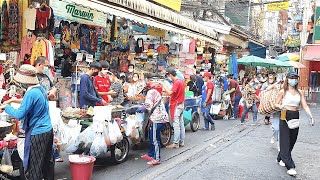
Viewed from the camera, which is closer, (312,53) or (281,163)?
(281,163)

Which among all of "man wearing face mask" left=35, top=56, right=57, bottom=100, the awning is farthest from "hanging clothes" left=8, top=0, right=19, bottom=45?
"man wearing face mask" left=35, top=56, right=57, bottom=100

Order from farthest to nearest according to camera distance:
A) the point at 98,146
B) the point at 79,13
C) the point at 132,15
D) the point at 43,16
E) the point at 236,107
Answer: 1. the point at 236,107
2. the point at 79,13
3. the point at 132,15
4. the point at 43,16
5. the point at 98,146

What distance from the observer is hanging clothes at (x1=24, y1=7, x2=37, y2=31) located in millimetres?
8594

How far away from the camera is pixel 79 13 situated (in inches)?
404

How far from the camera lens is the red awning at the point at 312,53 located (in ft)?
76.8

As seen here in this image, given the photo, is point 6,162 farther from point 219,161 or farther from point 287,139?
point 287,139

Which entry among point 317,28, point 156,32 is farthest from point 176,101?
point 317,28

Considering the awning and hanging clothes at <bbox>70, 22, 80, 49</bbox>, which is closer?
the awning

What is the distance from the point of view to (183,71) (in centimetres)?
1611

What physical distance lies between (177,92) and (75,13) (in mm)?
3842

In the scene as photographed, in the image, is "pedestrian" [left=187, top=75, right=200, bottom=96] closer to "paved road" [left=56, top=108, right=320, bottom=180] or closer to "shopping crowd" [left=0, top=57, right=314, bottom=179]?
"shopping crowd" [left=0, top=57, right=314, bottom=179]

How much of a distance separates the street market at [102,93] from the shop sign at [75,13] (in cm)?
3

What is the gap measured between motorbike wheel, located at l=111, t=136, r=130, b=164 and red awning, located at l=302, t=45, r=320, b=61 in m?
19.3

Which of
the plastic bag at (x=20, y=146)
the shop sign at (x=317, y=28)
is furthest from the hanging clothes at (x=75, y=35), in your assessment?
the shop sign at (x=317, y=28)
